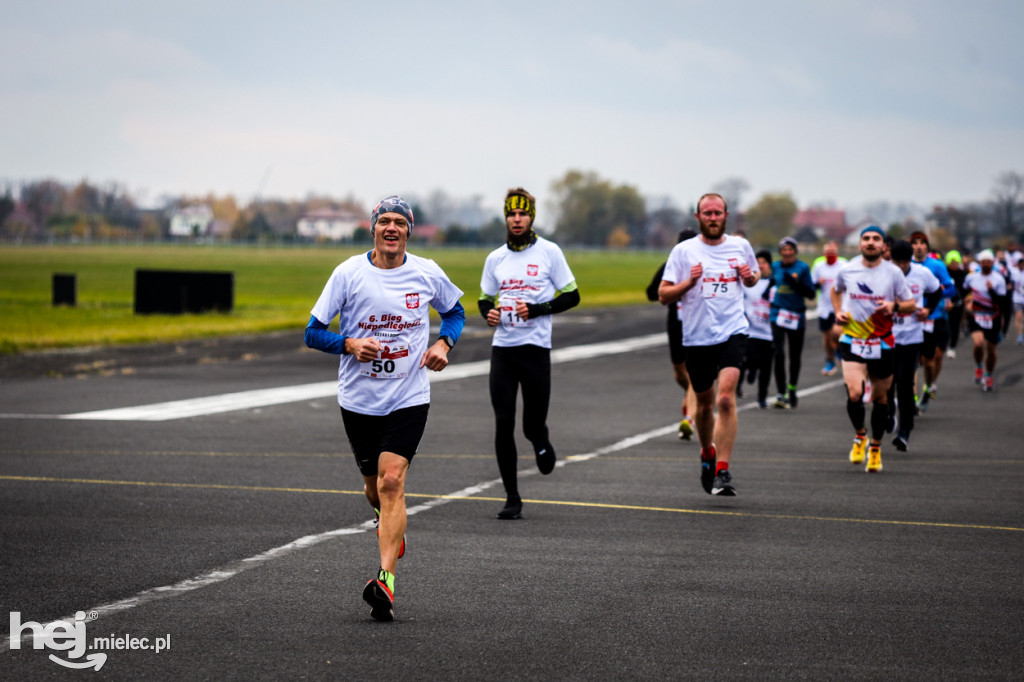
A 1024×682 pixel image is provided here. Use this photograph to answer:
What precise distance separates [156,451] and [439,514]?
4000mm

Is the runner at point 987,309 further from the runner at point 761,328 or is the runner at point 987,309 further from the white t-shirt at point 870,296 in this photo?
the white t-shirt at point 870,296

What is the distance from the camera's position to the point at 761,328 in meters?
15.4

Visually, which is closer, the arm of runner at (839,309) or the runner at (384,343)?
the runner at (384,343)

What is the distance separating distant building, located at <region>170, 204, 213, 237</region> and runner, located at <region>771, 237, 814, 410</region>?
159 m

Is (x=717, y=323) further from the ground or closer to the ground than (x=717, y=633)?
further from the ground

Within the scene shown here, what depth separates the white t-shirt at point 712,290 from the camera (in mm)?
9664

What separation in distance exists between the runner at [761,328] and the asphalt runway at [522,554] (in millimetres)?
1392

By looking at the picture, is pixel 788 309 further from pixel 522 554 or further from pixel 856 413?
pixel 522 554

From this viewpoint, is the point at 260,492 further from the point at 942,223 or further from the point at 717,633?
the point at 942,223

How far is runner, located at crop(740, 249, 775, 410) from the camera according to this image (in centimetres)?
1530

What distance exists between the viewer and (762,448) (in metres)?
12.3

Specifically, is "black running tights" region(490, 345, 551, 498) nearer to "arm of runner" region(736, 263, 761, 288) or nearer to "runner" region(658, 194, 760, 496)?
"runner" region(658, 194, 760, 496)

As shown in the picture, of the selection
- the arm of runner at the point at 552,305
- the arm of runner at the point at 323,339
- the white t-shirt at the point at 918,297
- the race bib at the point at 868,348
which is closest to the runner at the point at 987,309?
the white t-shirt at the point at 918,297

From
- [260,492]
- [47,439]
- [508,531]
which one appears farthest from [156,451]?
[508,531]
